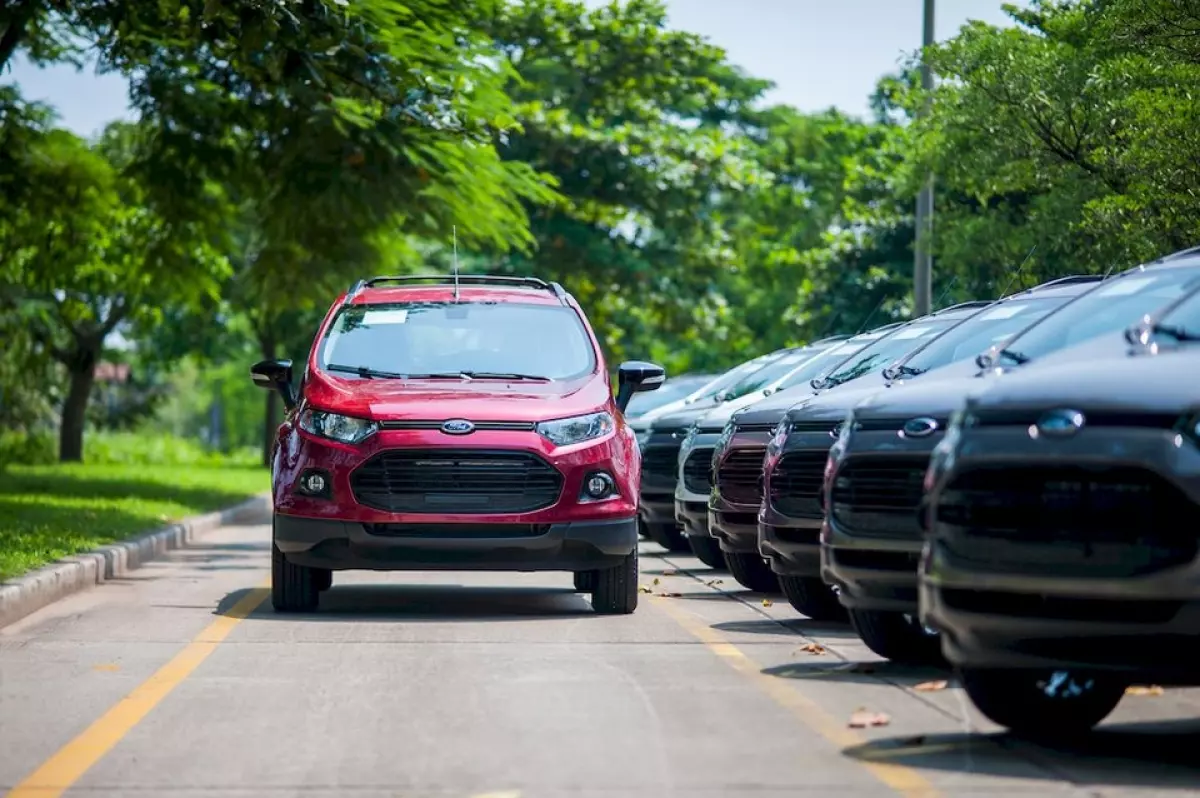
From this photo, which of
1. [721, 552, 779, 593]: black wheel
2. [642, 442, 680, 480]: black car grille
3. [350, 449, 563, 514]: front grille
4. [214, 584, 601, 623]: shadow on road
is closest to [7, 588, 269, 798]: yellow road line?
[214, 584, 601, 623]: shadow on road

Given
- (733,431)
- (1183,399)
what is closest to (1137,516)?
(1183,399)

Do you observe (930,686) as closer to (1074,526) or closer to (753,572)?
(1074,526)

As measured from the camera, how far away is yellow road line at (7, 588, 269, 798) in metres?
7.07

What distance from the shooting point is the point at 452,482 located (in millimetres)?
12641

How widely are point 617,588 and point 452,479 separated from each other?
1223mm

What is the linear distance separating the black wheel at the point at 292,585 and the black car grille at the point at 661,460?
19.0 ft

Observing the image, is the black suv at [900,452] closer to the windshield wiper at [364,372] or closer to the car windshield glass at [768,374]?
the windshield wiper at [364,372]

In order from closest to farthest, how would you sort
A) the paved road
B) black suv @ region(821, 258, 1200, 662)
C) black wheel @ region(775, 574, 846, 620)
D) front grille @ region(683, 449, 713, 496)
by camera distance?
the paved road < black suv @ region(821, 258, 1200, 662) < black wheel @ region(775, 574, 846, 620) < front grille @ region(683, 449, 713, 496)

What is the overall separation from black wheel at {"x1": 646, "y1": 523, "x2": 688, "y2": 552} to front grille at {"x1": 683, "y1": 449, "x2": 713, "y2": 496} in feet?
11.9

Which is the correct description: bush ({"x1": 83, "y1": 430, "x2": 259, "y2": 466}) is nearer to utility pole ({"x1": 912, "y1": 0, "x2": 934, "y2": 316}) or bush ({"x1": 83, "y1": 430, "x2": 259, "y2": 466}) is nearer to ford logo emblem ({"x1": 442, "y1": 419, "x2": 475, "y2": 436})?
utility pole ({"x1": 912, "y1": 0, "x2": 934, "y2": 316})

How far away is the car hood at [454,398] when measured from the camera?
12.8 metres

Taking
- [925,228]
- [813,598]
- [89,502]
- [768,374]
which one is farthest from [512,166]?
[813,598]

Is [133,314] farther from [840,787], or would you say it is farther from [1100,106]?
[840,787]

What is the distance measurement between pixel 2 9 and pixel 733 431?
12.8 m
